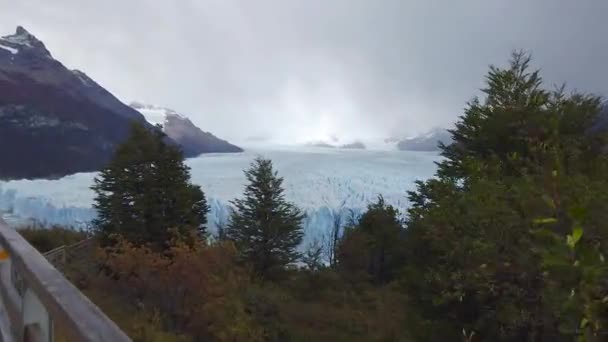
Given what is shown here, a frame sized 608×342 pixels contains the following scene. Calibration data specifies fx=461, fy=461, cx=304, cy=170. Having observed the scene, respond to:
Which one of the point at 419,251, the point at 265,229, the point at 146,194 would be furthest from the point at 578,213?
the point at 265,229

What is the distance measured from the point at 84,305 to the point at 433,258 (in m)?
12.2

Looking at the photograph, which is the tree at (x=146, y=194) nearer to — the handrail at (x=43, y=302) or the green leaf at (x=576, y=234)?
the handrail at (x=43, y=302)

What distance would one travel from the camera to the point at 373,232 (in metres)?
27.0

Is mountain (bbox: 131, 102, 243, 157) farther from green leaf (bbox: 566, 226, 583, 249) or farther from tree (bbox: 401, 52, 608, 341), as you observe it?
green leaf (bbox: 566, 226, 583, 249)

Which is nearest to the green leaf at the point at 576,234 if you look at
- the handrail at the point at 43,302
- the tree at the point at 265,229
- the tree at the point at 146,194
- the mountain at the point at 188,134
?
the handrail at the point at 43,302

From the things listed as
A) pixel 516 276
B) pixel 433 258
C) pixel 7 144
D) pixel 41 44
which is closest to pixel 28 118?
pixel 7 144

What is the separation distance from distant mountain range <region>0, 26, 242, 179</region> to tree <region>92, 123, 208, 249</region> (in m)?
29.5

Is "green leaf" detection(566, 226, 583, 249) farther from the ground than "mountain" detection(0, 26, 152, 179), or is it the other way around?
"mountain" detection(0, 26, 152, 179)

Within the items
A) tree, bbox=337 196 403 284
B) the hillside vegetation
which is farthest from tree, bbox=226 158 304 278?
tree, bbox=337 196 403 284

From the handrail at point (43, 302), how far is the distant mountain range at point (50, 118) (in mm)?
50348

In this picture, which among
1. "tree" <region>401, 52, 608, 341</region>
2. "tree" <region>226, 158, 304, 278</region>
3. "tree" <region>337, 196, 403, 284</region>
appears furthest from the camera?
"tree" <region>337, 196, 403, 284</region>

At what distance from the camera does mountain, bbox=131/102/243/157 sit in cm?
6619

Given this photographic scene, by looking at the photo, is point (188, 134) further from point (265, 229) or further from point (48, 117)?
point (265, 229)

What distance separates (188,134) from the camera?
69250mm
